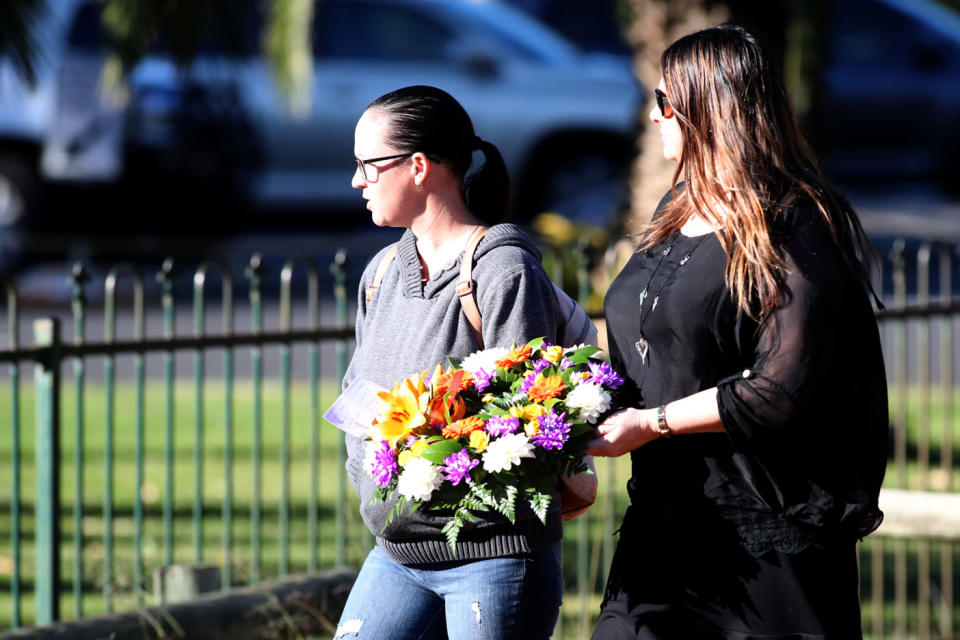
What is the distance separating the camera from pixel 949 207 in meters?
18.1

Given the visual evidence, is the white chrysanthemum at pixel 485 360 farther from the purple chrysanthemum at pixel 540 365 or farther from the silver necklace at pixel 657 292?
the silver necklace at pixel 657 292

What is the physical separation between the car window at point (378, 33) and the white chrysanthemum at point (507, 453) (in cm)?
1074

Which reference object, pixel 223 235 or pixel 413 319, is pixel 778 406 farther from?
pixel 223 235

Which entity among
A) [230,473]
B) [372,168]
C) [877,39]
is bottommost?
[230,473]

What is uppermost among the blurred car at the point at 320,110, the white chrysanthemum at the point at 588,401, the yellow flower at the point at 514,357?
the blurred car at the point at 320,110

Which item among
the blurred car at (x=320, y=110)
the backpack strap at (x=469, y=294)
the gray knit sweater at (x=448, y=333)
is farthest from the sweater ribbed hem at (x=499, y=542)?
the blurred car at (x=320, y=110)

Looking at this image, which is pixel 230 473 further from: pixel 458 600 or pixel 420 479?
pixel 420 479

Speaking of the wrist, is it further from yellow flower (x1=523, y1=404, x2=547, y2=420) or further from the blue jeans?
the blue jeans

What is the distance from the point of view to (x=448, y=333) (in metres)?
2.34

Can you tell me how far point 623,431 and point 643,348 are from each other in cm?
18


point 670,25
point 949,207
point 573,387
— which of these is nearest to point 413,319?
point 573,387

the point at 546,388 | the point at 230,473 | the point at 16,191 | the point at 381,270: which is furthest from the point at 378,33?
the point at 546,388

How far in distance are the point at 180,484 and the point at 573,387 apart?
16.8ft

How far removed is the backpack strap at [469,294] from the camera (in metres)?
2.31
